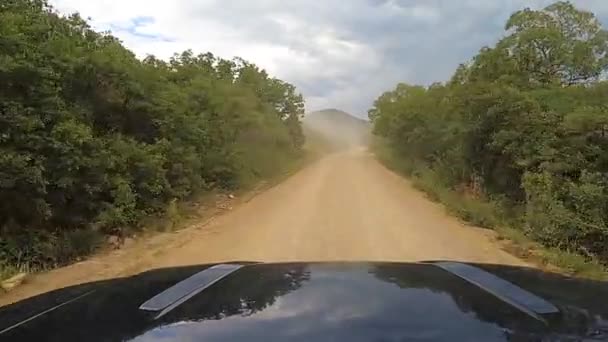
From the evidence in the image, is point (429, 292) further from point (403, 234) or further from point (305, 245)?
point (403, 234)

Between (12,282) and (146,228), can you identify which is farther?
(146,228)

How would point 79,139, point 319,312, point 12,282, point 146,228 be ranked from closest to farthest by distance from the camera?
point 319,312, point 12,282, point 79,139, point 146,228

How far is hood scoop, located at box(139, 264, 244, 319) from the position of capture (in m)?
2.53

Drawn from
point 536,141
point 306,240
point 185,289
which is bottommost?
point 306,240

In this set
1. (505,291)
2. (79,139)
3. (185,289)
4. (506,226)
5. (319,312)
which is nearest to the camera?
(319,312)

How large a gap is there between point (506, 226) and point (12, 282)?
403 inches

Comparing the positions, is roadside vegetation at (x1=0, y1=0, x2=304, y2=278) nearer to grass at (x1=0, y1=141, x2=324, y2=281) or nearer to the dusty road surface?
grass at (x1=0, y1=141, x2=324, y2=281)

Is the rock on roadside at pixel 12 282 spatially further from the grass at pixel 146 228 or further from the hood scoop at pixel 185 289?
the hood scoop at pixel 185 289

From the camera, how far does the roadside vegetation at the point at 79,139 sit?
9.27 meters

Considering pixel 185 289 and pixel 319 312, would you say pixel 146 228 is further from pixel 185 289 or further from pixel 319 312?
pixel 319 312

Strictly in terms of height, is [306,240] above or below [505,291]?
below

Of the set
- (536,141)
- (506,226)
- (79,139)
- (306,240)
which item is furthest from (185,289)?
(536,141)

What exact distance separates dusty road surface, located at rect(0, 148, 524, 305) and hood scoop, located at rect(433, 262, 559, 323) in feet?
20.3

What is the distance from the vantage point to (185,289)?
9.63 feet
